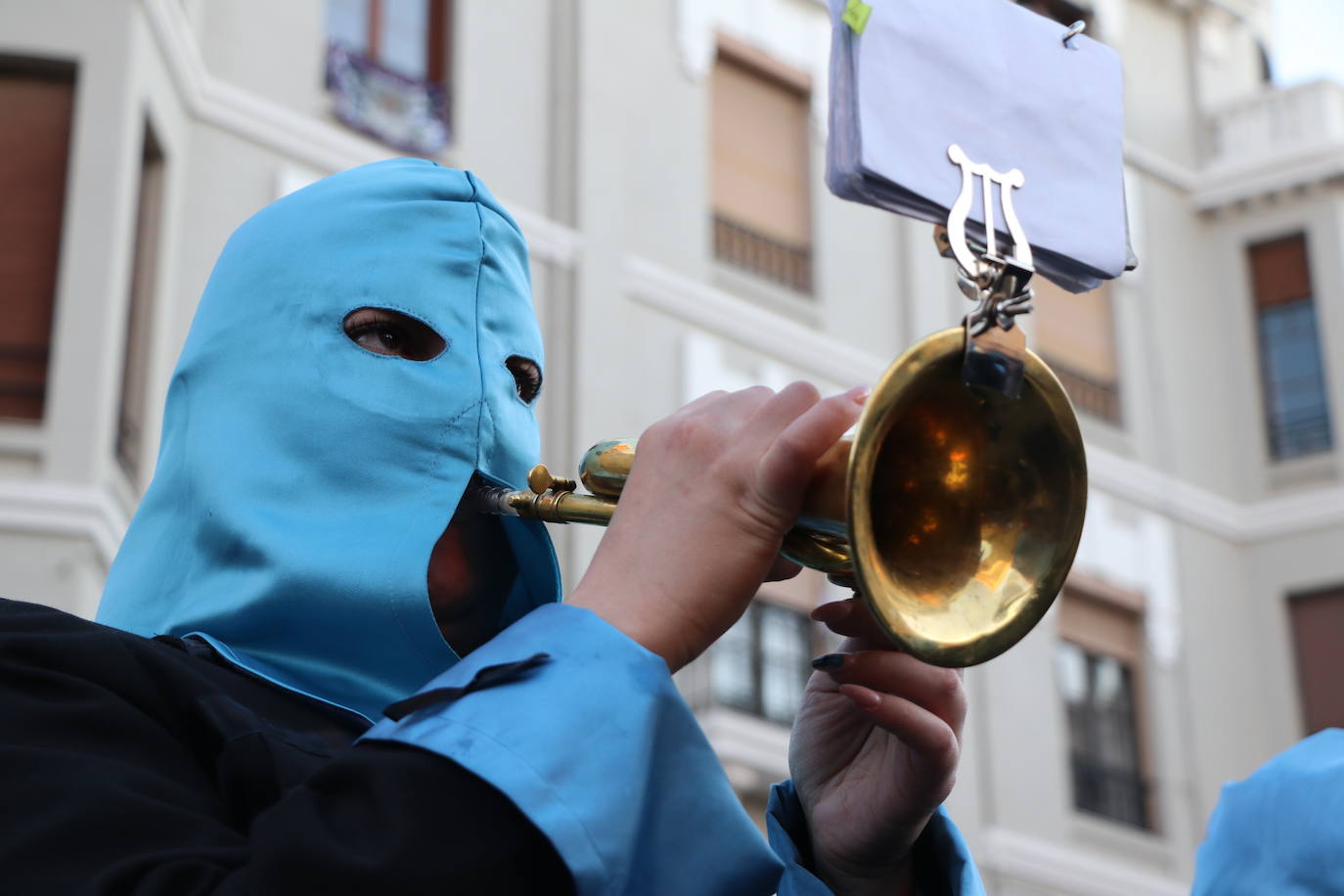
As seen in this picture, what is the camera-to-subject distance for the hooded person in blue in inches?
73.0

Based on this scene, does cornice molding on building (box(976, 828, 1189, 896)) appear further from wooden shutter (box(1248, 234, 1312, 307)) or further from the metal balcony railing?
the metal balcony railing

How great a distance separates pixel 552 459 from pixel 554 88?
8.69 ft

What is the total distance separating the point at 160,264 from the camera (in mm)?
10906

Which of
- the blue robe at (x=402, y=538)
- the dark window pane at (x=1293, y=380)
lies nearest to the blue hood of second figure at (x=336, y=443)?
the blue robe at (x=402, y=538)

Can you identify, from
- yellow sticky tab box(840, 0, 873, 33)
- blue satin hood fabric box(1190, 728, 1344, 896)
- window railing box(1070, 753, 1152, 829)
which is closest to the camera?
yellow sticky tab box(840, 0, 873, 33)

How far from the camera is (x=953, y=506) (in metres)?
2.10

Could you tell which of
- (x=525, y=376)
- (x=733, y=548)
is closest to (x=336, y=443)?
(x=525, y=376)

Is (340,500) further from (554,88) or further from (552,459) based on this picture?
(554,88)

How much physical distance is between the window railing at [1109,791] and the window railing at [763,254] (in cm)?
398

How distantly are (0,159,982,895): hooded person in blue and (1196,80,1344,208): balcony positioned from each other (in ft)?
52.1

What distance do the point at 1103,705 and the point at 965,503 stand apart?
13979mm

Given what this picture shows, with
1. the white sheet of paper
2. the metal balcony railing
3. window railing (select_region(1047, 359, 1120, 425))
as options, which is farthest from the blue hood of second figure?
the metal balcony railing

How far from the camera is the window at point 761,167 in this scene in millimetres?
14477

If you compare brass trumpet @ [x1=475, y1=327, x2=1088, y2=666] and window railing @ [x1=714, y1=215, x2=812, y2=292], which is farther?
window railing @ [x1=714, y1=215, x2=812, y2=292]
